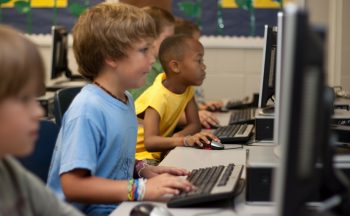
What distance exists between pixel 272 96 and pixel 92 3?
9.16ft

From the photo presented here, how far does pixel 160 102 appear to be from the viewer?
275cm

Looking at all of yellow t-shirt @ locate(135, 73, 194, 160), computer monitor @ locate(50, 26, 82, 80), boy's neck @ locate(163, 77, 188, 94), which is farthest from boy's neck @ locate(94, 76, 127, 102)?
computer monitor @ locate(50, 26, 82, 80)

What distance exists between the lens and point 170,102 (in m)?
2.84

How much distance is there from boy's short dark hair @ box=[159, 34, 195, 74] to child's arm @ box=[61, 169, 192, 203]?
1.35 meters

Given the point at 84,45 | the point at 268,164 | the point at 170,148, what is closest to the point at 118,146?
the point at 84,45

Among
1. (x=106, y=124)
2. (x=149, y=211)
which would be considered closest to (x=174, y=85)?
(x=106, y=124)

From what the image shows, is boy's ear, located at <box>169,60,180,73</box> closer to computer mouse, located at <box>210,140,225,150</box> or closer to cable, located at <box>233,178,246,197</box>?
computer mouse, located at <box>210,140,225,150</box>

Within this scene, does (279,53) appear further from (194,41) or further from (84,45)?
(194,41)

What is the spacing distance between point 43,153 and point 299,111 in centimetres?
138

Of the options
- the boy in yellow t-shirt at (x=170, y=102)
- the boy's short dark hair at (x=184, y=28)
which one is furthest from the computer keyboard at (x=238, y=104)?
the boy in yellow t-shirt at (x=170, y=102)

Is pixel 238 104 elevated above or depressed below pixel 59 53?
below

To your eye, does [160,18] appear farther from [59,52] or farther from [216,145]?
[59,52]

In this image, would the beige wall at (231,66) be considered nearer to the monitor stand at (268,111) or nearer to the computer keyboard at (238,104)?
the computer keyboard at (238,104)

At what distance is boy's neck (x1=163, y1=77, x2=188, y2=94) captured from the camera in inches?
114
